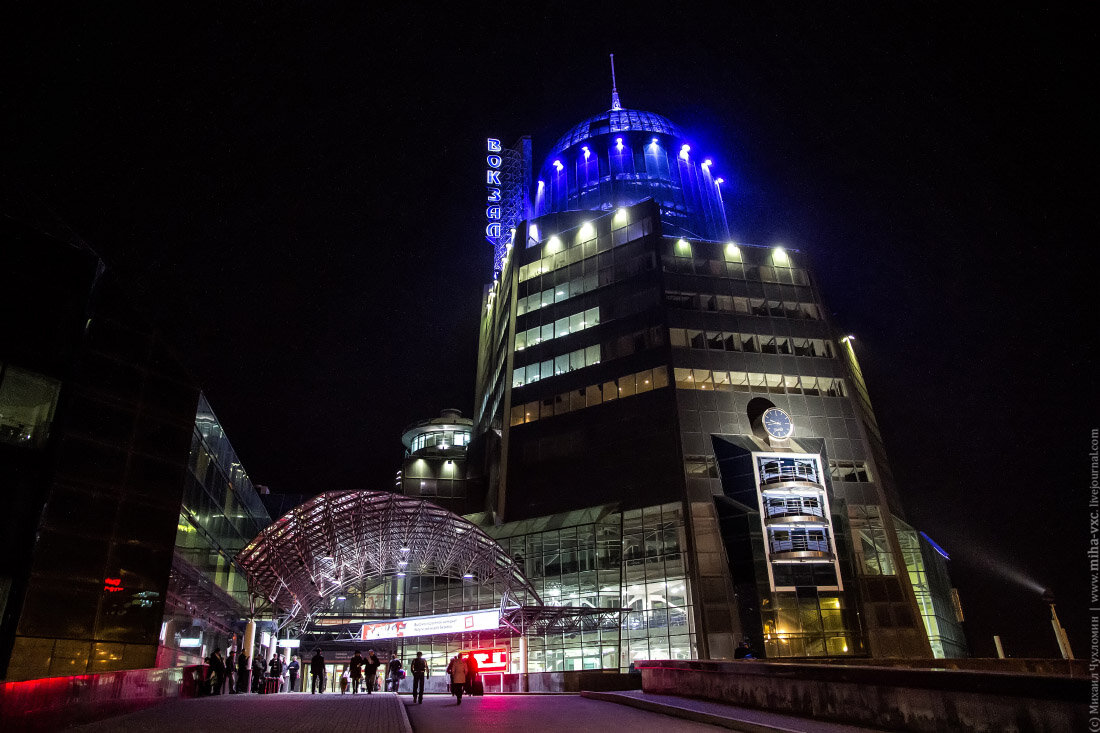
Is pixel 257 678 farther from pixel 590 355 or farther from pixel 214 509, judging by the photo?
pixel 590 355

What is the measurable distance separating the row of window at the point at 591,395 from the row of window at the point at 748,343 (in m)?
3.04

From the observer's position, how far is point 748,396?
148ft

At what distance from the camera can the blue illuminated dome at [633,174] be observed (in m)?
60.9

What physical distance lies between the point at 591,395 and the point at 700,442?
8.44m

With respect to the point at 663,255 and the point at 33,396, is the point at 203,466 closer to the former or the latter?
the point at 33,396

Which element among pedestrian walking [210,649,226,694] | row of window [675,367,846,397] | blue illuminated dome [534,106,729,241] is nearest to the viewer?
pedestrian walking [210,649,226,694]

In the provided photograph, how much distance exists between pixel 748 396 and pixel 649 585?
14.3 meters

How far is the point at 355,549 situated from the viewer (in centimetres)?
3203

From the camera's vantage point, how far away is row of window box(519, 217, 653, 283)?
53719mm

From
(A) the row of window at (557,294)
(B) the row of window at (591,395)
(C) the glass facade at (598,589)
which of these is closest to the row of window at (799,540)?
(C) the glass facade at (598,589)

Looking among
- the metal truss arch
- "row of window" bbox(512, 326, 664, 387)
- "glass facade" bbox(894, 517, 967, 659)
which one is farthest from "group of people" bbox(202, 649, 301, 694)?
"glass facade" bbox(894, 517, 967, 659)

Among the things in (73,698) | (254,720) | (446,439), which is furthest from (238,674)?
(446,439)

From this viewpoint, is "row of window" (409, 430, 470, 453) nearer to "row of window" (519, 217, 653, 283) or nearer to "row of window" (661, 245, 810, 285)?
"row of window" (519, 217, 653, 283)

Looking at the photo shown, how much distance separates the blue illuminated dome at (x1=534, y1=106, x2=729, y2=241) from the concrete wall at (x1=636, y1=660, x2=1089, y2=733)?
161 feet
